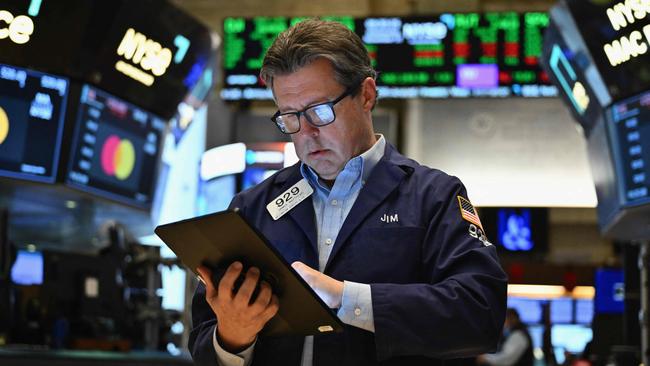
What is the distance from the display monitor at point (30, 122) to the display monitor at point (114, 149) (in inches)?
5.9

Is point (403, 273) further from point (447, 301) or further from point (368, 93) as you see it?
point (368, 93)

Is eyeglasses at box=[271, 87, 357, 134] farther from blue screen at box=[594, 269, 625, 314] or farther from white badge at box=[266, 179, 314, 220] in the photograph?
blue screen at box=[594, 269, 625, 314]

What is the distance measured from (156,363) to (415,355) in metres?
3.06

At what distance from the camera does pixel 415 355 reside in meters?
2.00

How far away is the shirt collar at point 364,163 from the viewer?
2.14m

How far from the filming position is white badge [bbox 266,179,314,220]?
2.15 meters

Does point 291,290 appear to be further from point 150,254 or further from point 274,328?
point 150,254

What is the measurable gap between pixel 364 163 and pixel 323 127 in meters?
0.12

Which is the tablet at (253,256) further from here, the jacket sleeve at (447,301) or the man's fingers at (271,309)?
the jacket sleeve at (447,301)

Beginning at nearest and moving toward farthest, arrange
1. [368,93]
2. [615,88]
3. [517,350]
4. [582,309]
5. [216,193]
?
[368,93] < [615,88] < [517,350] < [216,193] < [582,309]

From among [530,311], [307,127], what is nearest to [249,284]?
[307,127]

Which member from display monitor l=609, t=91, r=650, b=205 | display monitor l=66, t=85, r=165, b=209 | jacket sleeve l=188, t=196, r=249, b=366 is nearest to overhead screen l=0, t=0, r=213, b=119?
display monitor l=66, t=85, r=165, b=209

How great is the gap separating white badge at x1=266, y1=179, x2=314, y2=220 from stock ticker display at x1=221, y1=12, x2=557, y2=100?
23.6ft

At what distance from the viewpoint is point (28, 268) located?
22.8 ft
